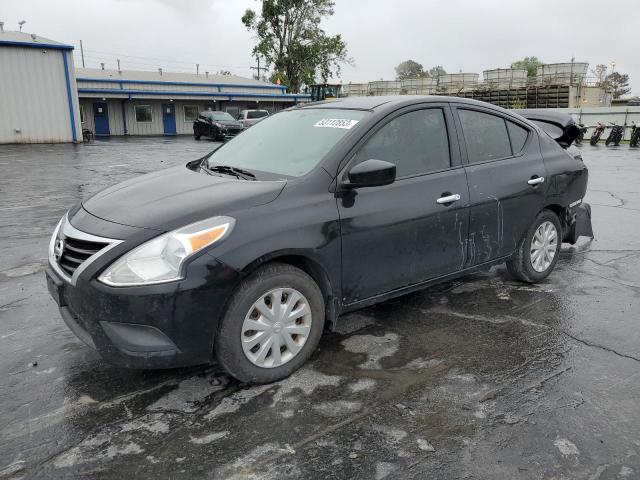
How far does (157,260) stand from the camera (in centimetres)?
283

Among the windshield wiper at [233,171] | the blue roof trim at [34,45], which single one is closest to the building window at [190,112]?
the blue roof trim at [34,45]

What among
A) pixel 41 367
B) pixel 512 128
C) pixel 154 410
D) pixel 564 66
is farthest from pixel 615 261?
pixel 564 66

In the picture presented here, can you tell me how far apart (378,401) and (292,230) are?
1.10 m

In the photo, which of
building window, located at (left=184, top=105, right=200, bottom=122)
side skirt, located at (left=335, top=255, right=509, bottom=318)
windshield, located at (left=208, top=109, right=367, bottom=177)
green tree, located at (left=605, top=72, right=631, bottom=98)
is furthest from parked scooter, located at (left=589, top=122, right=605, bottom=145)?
green tree, located at (left=605, top=72, right=631, bottom=98)

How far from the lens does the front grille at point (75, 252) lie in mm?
2973

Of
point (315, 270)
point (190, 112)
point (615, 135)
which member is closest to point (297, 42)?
point (190, 112)

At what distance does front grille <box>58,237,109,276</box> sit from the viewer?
9.75 feet

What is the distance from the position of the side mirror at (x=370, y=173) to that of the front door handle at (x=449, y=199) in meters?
0.69

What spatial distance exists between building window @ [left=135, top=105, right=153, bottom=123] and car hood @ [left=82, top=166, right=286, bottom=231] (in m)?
38.2

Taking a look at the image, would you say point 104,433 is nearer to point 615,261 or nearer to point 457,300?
point 457,300

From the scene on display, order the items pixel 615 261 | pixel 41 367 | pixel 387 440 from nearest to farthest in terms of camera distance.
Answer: pixel 387 440 < pixel 41 367 < pixel 615 261

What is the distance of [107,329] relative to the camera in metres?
2.86

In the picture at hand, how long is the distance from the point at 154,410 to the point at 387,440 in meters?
1.28

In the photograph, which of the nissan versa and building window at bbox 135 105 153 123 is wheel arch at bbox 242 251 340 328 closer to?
the nissan versa
